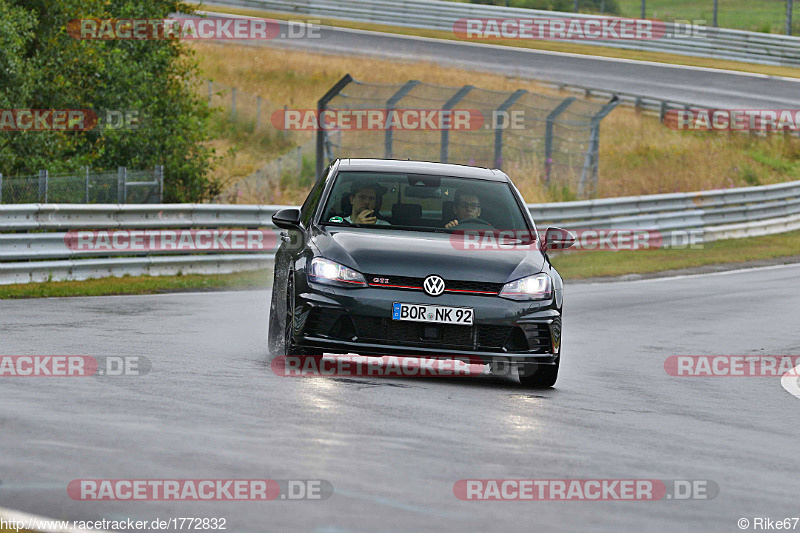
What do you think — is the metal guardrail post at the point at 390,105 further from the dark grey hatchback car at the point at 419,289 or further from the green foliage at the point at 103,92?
the dark grey hatchback car at the point at 419,289

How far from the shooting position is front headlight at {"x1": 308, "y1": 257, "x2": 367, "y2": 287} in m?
9.30

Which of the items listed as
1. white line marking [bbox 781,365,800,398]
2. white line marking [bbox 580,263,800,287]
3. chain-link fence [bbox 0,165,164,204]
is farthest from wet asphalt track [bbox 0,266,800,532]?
white line marking [bbox 580,263,800,287]

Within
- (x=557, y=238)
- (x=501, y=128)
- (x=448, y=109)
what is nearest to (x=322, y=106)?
(x=448, y=109)

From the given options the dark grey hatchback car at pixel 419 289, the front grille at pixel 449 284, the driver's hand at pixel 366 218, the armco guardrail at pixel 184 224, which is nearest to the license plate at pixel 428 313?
the dark grey hatchback car at pixel 419 289

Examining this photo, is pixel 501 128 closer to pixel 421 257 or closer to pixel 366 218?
pixel 366 218

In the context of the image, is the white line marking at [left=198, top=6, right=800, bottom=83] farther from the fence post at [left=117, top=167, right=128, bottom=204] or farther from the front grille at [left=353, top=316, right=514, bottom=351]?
the front grille at [left=353, top=316, right=514, bottom=351]

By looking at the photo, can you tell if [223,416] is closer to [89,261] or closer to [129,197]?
[89,261]

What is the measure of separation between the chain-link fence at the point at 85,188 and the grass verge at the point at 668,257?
6.64 metres

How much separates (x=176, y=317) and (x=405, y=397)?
18.5ft

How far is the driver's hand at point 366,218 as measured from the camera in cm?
1024

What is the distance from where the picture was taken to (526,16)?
4731 centimetres

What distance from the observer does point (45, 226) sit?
1738 cm

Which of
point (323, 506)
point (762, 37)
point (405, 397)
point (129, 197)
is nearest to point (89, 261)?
point (129, 197)

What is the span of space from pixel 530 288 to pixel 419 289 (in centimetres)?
80
